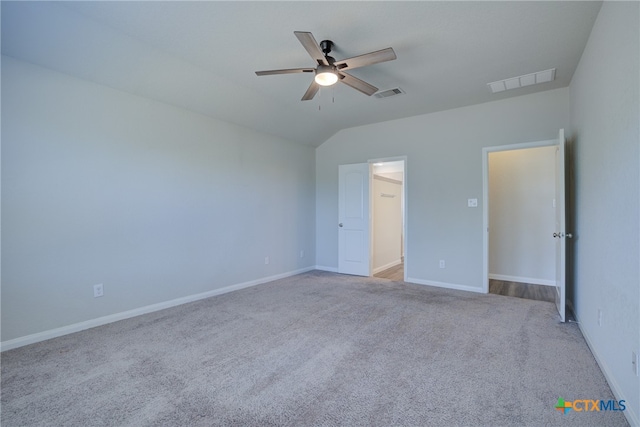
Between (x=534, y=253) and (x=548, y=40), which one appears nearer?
(x=548, y=40)

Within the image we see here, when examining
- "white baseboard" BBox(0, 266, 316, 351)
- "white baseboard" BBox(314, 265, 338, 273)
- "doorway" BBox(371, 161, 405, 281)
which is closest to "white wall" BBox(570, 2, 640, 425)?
"doorway" BBox(371, 161, 405, 281)

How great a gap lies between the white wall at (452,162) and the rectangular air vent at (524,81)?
46cm

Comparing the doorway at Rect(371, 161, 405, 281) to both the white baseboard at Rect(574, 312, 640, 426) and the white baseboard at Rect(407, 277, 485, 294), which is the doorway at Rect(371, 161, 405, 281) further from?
the white baseboard at Rect(574, 312, 640, 426)

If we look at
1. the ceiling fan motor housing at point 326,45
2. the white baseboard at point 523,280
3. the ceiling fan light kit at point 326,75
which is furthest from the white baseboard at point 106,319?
the white baseboard at point 523,280

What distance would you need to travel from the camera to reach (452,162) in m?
4.63

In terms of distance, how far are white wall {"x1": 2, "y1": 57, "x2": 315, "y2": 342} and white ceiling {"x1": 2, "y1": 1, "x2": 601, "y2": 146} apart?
14.0 inches

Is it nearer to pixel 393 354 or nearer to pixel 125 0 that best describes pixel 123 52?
pixel 125 0

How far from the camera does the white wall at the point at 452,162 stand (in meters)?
4.05

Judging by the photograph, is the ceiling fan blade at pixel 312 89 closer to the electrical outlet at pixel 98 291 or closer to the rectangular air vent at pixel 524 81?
the rectangular air vent at pixel 524 81

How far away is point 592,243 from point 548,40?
189cm

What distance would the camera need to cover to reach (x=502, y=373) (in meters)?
2.17

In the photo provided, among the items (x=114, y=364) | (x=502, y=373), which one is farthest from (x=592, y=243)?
(x=114, y=364)

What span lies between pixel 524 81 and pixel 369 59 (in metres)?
2.43

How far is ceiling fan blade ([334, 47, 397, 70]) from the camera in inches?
90.7
